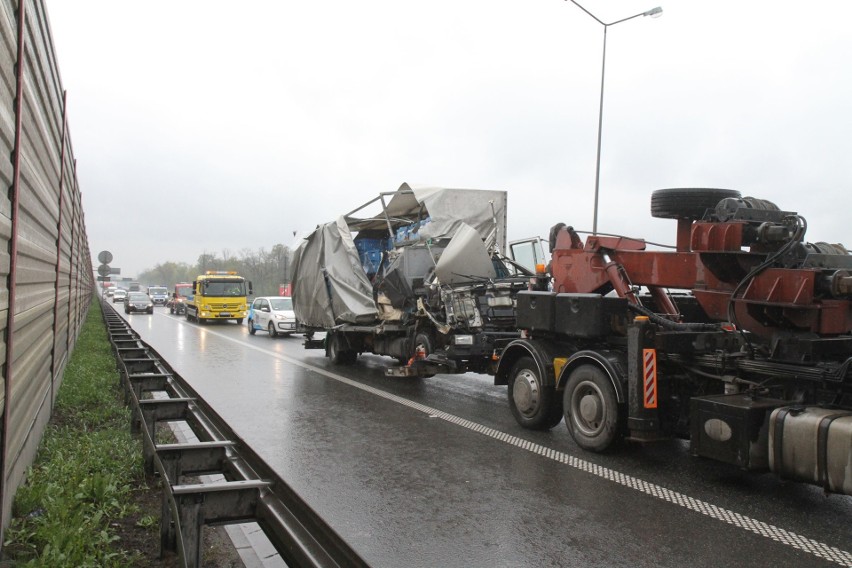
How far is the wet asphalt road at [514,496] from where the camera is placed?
170 inches

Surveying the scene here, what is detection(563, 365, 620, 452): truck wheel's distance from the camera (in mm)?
6434

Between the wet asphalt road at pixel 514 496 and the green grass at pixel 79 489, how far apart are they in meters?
1.03

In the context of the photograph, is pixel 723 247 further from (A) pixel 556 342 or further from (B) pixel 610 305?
(A) pixel 556 342

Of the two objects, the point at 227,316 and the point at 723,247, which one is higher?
the point at 723,247

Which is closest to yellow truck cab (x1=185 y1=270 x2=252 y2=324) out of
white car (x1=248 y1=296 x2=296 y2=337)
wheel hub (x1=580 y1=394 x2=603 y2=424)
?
white car (x1=248 y1=296 x2=296 y2=337)

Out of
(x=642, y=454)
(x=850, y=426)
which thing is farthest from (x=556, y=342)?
(x=850, y=426)

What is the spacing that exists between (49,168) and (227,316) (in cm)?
2818

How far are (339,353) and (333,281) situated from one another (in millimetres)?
1740

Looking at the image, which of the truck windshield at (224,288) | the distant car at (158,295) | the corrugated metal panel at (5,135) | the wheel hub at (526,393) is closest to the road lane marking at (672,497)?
the wheel hub at (526,393)

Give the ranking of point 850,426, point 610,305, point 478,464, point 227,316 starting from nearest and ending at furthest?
point 850,426, point 478,464, point 610,305, point 227,316

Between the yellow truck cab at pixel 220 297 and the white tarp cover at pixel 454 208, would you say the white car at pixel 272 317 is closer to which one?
the yellow truck cab at pixel 220 297

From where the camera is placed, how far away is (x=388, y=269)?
12.7 m

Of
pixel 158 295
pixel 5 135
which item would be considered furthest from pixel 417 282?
pixel 158 295

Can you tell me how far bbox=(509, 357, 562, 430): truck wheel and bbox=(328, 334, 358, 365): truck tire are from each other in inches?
275
